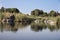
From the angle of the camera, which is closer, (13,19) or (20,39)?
(20,39)

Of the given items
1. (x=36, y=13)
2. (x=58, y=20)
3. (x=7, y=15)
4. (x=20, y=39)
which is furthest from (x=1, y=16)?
(x=20, y=39)

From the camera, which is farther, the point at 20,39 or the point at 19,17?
the point at 19,17

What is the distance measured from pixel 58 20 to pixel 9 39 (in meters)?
17.9

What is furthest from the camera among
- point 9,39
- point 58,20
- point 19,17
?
point 19,17

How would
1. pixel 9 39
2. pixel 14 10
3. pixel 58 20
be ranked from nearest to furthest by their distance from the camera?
pixel 9 39
pixel 58 20
pixel 14 10

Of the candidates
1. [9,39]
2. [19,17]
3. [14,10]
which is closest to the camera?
[9,39]

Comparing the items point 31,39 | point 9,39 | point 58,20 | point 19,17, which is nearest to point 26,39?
point 31,39

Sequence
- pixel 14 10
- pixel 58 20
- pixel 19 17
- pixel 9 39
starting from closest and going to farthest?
pixel 9 39
pixel 58 20
pixel 19 17
pixel 14 10

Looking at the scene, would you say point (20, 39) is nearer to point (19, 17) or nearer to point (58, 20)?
point (58, 20)

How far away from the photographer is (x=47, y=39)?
1130 centimetres

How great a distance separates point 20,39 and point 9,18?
81.6 ft

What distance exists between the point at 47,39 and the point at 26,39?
1266 millimetres

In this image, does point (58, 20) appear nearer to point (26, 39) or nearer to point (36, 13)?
point (26, 39)

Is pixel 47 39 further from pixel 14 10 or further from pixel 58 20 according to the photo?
pixel 14 10
